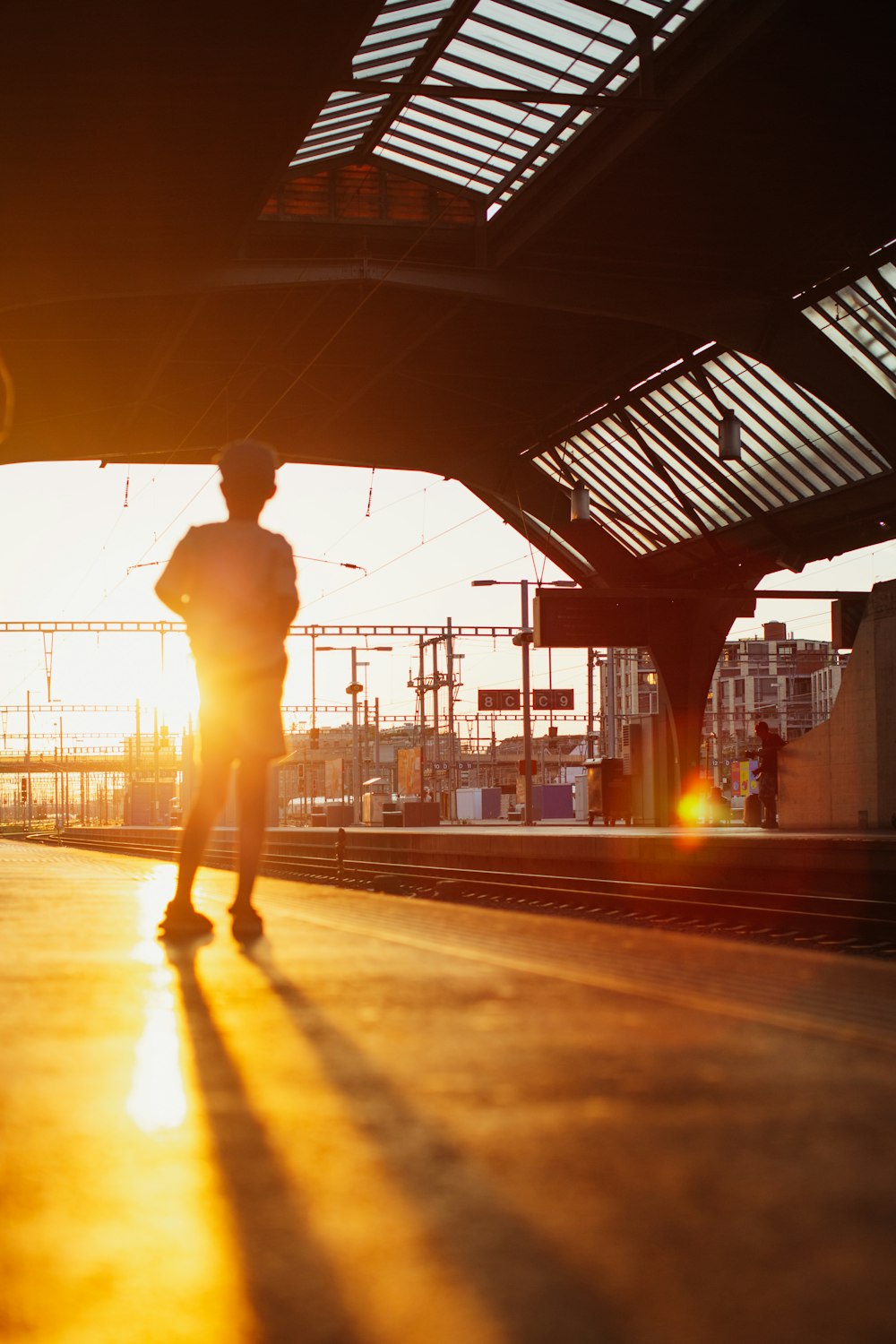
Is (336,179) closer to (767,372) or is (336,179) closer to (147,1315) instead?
(767,372)

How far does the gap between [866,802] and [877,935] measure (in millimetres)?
17800

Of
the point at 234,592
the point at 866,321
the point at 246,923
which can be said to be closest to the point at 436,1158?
the point at 234,592

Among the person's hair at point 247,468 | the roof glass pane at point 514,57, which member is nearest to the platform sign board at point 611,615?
the roof glass pane at point 514,57

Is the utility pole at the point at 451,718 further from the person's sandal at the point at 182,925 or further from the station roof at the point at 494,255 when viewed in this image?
the person's sandal at the point at 182,925

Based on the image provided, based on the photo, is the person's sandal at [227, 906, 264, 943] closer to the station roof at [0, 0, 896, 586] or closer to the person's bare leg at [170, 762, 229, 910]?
the person's bare leg at [170, 762, 229, 910]

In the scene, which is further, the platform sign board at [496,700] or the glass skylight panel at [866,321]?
the platform sign board at [496,700]

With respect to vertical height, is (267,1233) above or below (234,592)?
below

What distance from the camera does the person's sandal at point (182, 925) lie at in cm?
555

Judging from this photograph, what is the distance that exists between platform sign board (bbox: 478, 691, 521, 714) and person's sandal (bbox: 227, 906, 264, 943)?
63.1 meters

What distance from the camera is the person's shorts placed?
482 centimetres

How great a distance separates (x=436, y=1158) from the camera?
7.88 feet

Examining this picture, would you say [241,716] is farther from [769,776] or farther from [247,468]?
[769,776]

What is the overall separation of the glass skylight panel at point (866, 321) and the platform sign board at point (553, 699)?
37234 millimetres

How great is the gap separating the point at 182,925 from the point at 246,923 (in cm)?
22
